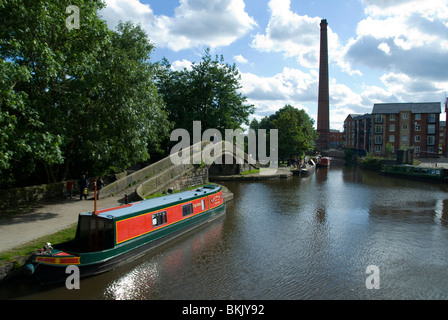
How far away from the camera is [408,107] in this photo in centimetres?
6650

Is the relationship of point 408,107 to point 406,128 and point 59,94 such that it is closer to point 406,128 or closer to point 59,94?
point 406,128

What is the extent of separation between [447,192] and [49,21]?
115 feet

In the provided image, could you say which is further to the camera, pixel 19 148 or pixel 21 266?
pixel 19 148

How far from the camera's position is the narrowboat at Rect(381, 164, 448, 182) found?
37.8m

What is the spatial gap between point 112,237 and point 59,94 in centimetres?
885

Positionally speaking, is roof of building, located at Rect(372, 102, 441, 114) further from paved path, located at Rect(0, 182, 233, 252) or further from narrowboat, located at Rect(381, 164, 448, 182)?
paved path, located at Rect(0, 182, 233, 252)

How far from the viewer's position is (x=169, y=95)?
1551 inches

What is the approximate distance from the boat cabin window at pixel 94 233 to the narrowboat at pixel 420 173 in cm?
3991

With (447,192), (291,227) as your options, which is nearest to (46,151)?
(291,227)

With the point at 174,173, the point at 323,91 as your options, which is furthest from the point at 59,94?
the point at 323,91

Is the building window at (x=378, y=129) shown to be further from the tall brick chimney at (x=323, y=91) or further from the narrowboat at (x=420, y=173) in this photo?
the narrowboat at (x=420, y=173)

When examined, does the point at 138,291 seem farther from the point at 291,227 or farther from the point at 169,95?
the point at 169,95

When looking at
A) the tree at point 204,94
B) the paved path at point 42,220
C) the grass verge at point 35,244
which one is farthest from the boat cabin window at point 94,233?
the tree at point 204,94

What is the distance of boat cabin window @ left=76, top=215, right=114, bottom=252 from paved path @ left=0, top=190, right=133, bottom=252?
168 cm
